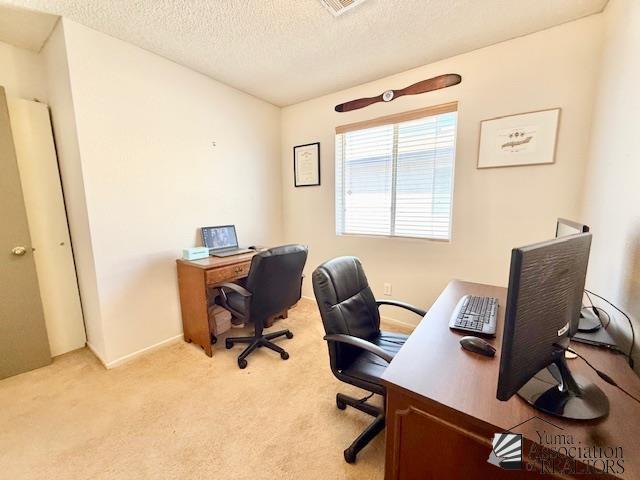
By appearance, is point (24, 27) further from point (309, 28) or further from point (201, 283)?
point (201, 283)

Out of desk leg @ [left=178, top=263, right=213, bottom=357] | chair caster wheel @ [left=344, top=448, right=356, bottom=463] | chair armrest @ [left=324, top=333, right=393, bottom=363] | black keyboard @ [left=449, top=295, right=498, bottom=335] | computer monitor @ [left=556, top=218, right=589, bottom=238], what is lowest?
chair caster wheel @ [left=344, top=448, right=356, bottom=463]

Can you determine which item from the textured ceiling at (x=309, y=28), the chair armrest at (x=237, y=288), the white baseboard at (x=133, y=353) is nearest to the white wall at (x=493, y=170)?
the textured ceiling at (x=309, y=28)

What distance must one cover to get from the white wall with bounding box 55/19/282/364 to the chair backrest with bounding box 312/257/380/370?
1650 mm

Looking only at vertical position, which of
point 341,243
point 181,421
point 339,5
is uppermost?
point 339,5

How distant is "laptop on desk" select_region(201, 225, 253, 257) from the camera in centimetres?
249

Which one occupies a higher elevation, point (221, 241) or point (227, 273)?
point (221, 241)

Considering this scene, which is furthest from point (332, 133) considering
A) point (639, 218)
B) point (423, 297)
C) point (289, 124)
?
point (639, 218)

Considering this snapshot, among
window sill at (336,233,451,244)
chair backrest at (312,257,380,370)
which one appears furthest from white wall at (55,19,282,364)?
chair backrest at (312,257,380,370)

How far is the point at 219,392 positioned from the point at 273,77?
272 cm

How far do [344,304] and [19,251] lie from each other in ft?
7.84

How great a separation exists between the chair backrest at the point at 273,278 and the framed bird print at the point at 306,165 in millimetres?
1271

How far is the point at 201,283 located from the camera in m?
2.09

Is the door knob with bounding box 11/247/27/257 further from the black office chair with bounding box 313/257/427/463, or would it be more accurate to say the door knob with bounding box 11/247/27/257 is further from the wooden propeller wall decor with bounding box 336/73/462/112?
the wooden propeller wall decor with bounding box 336/73/462/112

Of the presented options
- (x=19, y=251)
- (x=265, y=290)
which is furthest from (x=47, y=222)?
(x=265, y=290)
